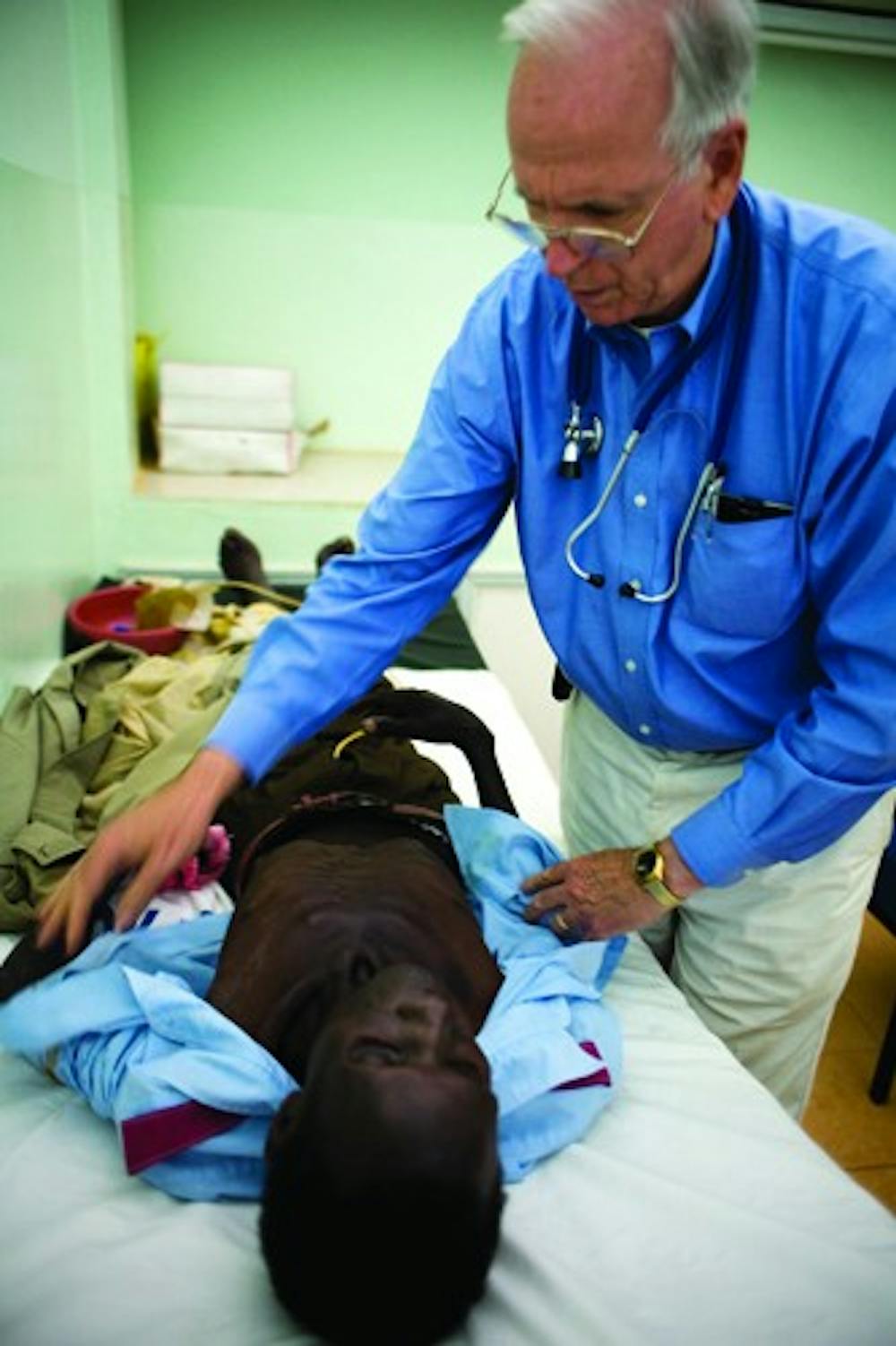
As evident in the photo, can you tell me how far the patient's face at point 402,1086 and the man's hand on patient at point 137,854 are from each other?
0.82ft

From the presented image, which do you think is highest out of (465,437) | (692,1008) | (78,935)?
(465,437)

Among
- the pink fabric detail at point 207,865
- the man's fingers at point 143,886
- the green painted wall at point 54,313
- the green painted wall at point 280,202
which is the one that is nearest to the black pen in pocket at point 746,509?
the man's fingers at point 143,886

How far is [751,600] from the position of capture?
3.43 ft

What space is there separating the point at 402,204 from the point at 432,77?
354 mm

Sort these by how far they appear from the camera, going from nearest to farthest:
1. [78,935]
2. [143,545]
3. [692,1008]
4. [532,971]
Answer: [78,935] → [532,971] → [692,1008] → [143,545]

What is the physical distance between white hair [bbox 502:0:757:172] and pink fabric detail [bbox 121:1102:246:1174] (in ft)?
3.31

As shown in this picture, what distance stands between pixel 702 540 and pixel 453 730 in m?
0.65

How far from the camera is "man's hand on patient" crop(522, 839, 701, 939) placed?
1.13 m

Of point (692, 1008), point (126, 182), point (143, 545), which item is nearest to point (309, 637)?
point (692, 1008)

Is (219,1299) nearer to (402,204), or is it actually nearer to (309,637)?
(309,637)

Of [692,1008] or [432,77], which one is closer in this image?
[692,1008]

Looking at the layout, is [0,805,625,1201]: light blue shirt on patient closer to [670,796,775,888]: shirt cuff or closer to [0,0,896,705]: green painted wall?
[670,796,775,888]: shirt cuff

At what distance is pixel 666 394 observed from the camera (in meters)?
1.06

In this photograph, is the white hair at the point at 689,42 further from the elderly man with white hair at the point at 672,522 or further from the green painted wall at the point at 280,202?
the green painted wall at the point at 280,202
